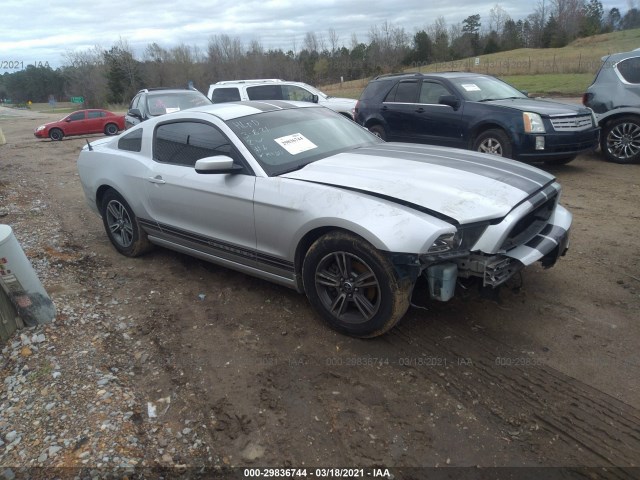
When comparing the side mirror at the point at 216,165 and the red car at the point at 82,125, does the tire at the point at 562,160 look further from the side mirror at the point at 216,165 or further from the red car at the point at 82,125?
the red car at the point at 82,125

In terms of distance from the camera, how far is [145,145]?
484 cm

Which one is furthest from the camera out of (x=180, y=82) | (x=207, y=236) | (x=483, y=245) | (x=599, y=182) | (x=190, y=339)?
(x=180, y=82)

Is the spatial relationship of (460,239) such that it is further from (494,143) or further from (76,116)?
(76,116)

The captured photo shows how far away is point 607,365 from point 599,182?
17.5 ft

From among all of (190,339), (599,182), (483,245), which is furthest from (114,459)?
(599,182)

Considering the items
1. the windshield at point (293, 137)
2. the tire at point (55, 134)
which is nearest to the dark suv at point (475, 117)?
the windshield at point (293, 137)

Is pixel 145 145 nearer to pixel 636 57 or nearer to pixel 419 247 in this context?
pixel 419 247

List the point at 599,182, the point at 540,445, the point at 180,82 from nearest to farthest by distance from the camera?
1. the point at 540,445
2. the point at 599,182
3. the point at 180,82

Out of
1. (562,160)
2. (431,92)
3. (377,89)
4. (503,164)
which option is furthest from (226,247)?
(562,160)

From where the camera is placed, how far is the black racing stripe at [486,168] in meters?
3.54

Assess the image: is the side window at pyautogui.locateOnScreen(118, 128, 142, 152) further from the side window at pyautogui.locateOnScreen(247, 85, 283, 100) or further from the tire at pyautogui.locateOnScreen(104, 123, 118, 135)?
the tire at pyautogui.locateOnScreen(104, 123, 118, 135)

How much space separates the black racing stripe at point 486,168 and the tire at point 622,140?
233 inches

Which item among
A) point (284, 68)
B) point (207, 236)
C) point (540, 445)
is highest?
point (284, 68)

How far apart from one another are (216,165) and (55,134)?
22.3 metres
